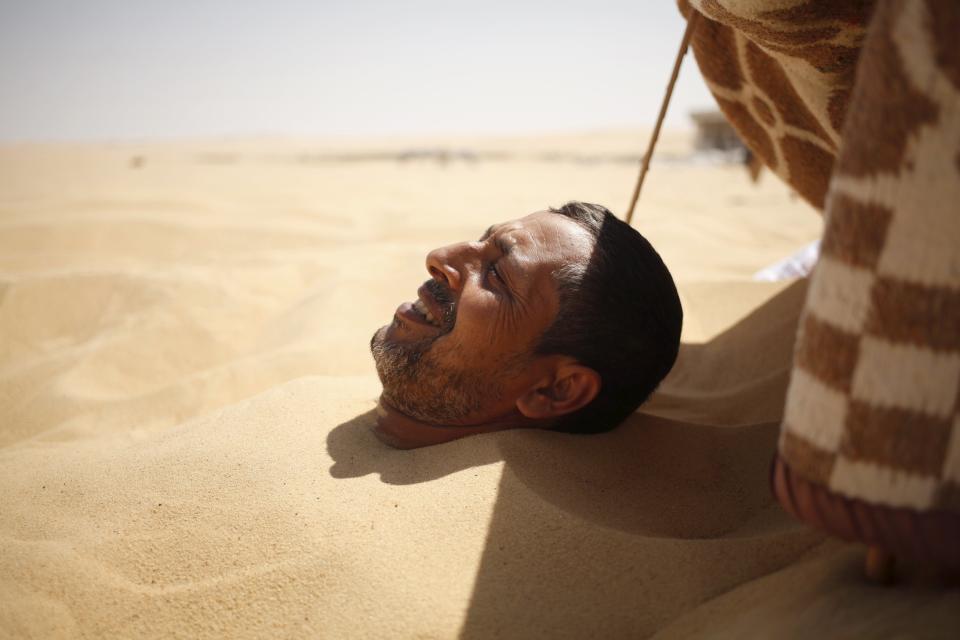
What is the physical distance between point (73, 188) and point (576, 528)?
7065 millimetres

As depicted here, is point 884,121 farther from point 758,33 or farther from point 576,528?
point 576,528

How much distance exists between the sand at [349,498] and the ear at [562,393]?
2.7 inches

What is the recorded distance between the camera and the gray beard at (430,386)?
181cm

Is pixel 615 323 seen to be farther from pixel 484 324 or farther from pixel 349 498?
pixel 349 498

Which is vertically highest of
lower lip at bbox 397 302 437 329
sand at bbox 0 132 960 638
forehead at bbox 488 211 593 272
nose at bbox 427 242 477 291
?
forehead at bbox 488 211 593 272

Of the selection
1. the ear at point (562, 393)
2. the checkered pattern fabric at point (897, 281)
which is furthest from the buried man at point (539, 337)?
the checkered pattern fabric at point (897, 281)

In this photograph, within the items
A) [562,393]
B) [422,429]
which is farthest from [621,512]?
[422,429]

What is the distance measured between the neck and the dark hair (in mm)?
151

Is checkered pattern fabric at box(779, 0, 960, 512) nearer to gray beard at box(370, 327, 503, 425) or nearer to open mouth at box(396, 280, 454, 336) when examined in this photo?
gray beard at box(370, 327, 503, 425)

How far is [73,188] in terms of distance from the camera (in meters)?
6.73

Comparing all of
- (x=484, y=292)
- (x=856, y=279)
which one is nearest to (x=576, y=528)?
(x=484, y=292)

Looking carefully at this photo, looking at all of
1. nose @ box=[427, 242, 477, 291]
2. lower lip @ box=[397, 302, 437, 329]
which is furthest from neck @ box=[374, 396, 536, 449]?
nose @ box=[427, 242, 477, 291]

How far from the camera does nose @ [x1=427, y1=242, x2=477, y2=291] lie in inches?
73.8

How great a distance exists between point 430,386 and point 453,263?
14.0 inches
